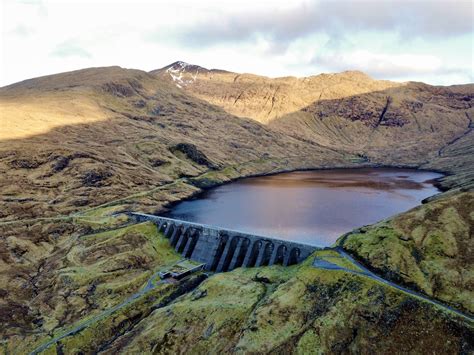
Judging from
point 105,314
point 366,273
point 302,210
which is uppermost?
point 366,273

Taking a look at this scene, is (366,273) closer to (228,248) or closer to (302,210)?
(228,248)

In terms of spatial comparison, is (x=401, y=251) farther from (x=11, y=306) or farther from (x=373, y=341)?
(x=11, y=306)

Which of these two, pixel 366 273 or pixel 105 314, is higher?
pixel 366 273

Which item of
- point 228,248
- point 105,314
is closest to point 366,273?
point 228,248

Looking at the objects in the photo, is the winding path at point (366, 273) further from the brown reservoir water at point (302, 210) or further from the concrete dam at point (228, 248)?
the brown reservoir water at point (302, 210)

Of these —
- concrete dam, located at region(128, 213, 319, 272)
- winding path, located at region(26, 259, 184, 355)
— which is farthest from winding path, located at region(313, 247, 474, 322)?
winding path, located at region(26, 259, 184, 355)

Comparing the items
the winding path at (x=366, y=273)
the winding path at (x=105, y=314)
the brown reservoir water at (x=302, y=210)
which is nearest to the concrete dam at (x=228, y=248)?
the winding path at (x=366, y=273)

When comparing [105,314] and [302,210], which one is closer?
[105,314]

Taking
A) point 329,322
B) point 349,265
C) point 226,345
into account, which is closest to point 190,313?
point 226,345

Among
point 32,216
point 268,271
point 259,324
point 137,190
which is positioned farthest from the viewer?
point 137,190
